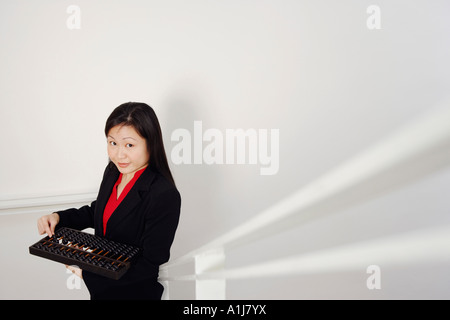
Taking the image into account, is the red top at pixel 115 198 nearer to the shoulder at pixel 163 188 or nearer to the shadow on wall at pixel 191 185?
the shoulder at pixel 163 188

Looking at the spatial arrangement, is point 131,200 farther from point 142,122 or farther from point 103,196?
point 142,122

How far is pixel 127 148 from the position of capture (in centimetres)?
116

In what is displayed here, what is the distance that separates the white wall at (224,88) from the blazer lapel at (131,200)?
39cm

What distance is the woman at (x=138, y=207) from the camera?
1.14 m

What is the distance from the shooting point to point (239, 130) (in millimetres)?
1624

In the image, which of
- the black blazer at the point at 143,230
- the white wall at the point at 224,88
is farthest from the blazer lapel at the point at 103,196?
the white wall at the point at 224,88

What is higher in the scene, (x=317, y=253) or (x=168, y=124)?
(x=168, y=124)

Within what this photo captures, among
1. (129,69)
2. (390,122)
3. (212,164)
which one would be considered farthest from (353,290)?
(129,69)

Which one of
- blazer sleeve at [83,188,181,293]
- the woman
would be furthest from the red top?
blazer sleeve at [83,188,181,293]

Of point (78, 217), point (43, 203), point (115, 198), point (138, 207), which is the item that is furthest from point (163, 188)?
point (43, 203)

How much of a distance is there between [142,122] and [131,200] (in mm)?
238

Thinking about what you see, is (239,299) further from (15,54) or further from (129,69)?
(15,54)

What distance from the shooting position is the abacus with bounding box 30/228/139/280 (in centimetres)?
103

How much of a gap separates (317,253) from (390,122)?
0.67 m
